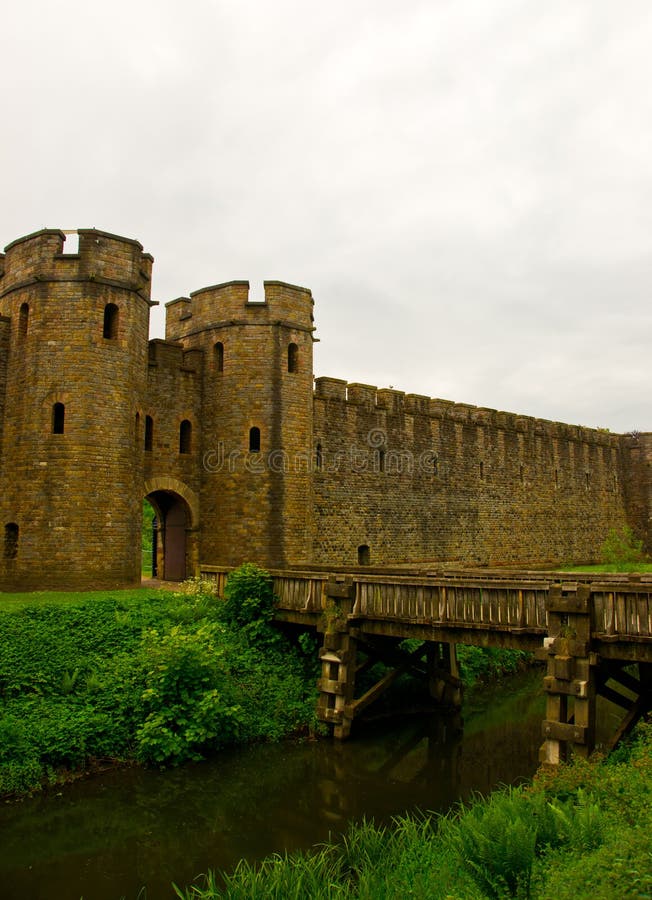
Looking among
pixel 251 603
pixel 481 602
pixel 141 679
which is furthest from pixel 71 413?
pixel 481 602

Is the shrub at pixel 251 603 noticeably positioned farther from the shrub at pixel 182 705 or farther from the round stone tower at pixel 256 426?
the round stone tower at pixel 256 426

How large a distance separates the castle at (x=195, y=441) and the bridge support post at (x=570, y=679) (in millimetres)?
11026

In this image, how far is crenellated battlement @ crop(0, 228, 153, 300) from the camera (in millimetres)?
18156

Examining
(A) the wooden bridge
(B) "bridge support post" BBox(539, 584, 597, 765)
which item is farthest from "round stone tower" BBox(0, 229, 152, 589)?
(B) "bridge support post" BBox(539, 584, 597, 765)

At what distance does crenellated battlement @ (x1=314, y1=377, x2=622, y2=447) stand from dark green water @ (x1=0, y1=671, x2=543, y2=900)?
42.1 feet

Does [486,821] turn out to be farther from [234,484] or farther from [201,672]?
[234,484]

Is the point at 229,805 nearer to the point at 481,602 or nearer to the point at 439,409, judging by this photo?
the point at 481,602

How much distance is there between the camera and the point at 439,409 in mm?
28219

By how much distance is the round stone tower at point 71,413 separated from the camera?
56.5 ft

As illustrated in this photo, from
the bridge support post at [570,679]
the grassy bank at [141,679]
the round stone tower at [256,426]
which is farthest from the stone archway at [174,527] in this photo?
the bridge support post at [570,679]

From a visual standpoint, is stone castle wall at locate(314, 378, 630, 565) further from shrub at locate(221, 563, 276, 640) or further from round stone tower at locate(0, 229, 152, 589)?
shrub at locate(221, 563, 276, 640)

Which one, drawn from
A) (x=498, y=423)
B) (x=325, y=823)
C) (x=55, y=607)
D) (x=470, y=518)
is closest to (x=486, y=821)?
(x=325, y=823)

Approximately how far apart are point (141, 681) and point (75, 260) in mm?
11027

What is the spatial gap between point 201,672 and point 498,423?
2142 centimetres
